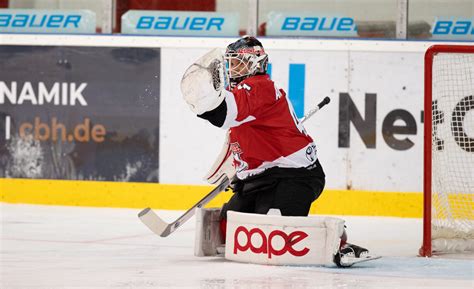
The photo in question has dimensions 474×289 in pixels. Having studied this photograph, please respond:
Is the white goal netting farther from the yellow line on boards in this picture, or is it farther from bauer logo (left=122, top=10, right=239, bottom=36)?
bauer logo (left=122, top=10, right=239, bottom=36)

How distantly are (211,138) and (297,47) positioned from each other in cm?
84

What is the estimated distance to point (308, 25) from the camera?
7348 mm

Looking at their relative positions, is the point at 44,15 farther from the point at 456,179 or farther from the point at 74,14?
the point at 456,179

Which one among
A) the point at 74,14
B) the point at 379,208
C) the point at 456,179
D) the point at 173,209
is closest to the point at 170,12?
the point at 74,14

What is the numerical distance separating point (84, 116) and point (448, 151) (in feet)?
9.32

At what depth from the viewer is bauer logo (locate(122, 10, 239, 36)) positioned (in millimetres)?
7461

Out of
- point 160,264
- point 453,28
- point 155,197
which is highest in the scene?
point 453,28

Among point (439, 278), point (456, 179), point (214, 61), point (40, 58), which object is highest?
point (40, 58)

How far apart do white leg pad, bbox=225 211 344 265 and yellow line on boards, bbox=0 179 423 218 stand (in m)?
2.88

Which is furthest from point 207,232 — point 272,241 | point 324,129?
point 324,129

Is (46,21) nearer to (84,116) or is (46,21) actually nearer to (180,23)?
(84,116)

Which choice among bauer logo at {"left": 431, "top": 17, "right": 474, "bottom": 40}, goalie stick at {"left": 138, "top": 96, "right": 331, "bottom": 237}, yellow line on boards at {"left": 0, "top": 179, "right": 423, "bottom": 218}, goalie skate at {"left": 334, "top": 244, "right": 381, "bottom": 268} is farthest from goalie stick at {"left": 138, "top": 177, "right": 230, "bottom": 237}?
bauer logo at {"left": 431, "top": 17, "right": 474, "bottom": 40}

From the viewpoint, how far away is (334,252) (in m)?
3.95

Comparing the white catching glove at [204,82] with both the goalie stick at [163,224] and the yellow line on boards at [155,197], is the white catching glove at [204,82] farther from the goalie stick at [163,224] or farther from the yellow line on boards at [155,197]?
the yellow line on boards at [155,197]
